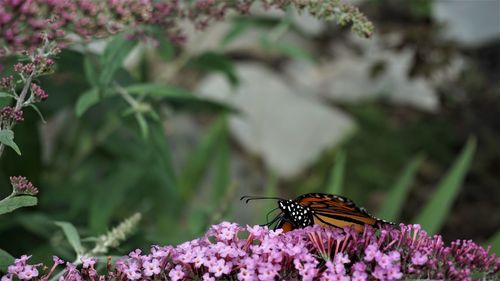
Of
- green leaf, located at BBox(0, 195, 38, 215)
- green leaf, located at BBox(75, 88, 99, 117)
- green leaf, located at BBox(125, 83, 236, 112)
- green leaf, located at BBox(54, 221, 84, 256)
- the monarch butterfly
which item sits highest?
green leaf, located at BBox(125, 83, 236, 112)

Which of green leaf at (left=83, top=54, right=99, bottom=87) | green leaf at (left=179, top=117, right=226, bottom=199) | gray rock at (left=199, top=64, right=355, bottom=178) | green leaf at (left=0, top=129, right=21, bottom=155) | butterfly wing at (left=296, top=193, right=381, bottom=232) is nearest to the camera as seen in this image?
green leaf at (left=0, top=129, right=21, bottom=155)

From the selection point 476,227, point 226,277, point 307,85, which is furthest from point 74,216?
point 307,85

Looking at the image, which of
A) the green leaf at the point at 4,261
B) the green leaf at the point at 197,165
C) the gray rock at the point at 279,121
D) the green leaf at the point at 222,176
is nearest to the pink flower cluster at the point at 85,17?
the green leaf at the point at 4,261

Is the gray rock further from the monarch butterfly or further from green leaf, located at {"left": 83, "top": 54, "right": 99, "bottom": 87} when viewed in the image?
the monarch butterfly

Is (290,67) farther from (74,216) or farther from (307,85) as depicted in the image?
(74,216)

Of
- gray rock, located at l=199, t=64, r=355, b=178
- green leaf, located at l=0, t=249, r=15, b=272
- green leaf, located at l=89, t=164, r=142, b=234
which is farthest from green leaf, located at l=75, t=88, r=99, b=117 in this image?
gray rock, located at l=199, t=64, r=355, b=178

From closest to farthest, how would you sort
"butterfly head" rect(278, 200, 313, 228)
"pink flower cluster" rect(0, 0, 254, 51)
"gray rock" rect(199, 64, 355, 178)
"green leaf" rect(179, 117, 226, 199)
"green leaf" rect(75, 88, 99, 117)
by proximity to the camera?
"pink flower cluster" rect(0, 0, 254, 51) → "butterfly head" rect(278, 200, 313, 228) → "green leaf" rect(75, 88, 99, 117) → "green leaf" rect(179, 117, 226, 199) → "gray rock" rect(199, 64, 355, 178)
